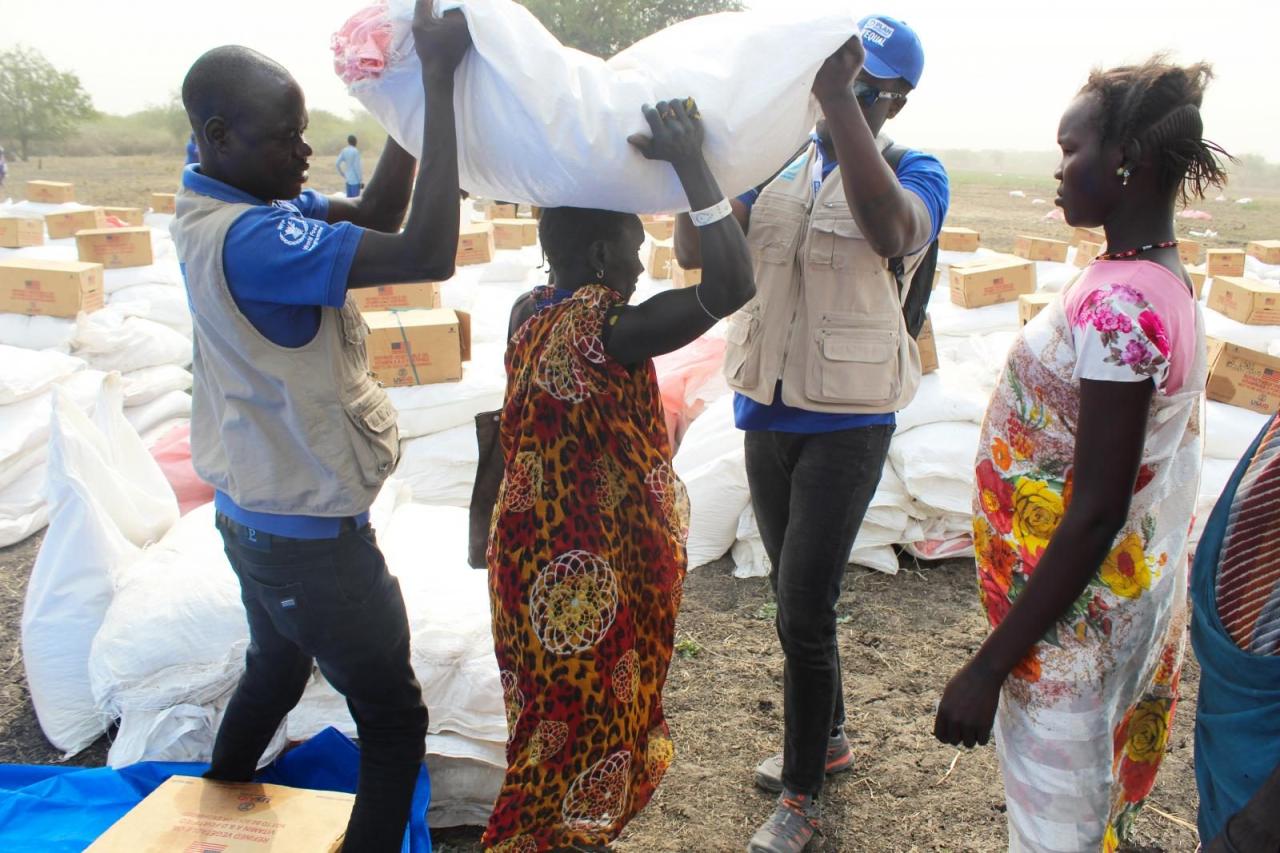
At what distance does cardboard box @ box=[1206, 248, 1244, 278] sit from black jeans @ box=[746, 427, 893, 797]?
439cm

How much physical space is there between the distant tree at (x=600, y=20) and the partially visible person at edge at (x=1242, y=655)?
24987 millimetres

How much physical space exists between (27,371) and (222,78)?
291 centimetres

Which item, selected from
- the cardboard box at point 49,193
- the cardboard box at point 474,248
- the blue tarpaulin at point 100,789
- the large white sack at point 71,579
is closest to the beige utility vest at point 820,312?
the blue tarpaulin at point 100,789

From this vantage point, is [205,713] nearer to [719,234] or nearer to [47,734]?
[47,734]

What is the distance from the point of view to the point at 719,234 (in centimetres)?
136

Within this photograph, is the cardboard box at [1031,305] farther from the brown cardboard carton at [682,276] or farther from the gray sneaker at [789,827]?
the gray sneaker at [789,827]

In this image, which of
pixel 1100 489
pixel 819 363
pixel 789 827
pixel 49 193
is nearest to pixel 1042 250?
pixel 819 363

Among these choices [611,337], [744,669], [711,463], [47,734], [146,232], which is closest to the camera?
[611,337]

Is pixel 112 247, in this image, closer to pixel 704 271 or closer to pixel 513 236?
pixel 513 236

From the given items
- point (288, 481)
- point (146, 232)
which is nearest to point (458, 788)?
point (288, 481)

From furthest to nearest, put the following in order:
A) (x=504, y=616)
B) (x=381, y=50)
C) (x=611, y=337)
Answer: (x=504, y=616), (x=611, y=337), (x=381, y=50)

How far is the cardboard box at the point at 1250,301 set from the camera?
4098 millimetres

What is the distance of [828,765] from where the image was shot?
86.7 inches

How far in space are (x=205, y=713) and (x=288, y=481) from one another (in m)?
0.96
